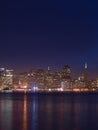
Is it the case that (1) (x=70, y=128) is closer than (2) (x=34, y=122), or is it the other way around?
(1) (x=70, y=128)

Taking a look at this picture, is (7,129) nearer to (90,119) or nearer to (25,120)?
(25,120)

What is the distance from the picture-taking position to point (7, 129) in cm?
4897

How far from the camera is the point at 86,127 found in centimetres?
5138

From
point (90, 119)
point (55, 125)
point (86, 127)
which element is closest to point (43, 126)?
point (55, 125)

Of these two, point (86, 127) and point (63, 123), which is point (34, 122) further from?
point (86, 127)

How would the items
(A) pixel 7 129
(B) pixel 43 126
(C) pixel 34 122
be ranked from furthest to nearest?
1. (C) pixel 34 122
2. (B) pixel 43 126
3. (A) pixel 7 129

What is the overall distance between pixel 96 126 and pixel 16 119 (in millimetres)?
12150

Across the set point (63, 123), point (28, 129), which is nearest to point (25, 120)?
point (63, 123)

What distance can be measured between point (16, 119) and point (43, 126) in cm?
817

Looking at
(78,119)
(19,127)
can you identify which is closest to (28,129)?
(19,127)

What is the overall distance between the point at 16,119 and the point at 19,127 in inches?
357

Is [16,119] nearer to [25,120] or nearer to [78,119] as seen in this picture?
[25,120]

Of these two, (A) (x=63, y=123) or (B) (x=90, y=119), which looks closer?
(A) (x=63, y=123)

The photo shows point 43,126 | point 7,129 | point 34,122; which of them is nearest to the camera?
point 7,129
